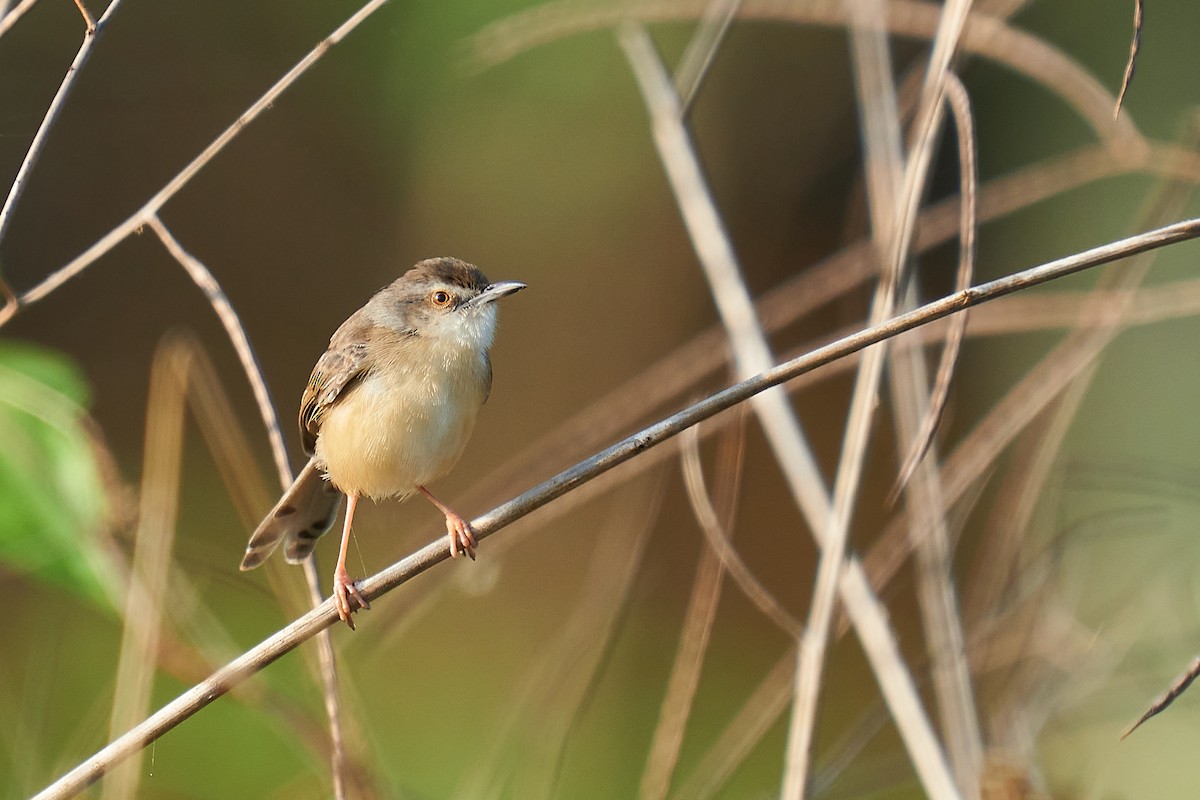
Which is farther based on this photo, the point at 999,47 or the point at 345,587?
the point at 999,47

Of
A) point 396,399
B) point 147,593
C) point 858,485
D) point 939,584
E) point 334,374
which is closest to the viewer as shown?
point 858,485

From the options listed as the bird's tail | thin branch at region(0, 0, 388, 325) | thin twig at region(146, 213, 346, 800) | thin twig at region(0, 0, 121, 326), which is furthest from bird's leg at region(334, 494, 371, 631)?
thin twig at region(0, 0, 121, 326)

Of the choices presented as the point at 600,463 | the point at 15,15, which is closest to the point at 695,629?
the point at 600,463

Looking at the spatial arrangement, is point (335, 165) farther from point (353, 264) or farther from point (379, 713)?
point (379, 713)

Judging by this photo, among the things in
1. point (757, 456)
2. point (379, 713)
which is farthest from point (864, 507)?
point (379, 713)

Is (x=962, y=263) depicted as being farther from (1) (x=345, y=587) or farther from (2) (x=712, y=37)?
(1) (x=345, y=587)

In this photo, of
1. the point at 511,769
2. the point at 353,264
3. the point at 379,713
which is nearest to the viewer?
the point at 511,769

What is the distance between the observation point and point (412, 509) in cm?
602

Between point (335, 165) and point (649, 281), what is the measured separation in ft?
6.86

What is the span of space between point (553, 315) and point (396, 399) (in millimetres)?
4201

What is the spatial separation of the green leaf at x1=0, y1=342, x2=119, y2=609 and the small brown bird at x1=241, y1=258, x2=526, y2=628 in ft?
2.76

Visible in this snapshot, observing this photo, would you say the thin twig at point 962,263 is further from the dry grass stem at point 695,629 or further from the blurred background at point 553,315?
the blurred background at point 553,315

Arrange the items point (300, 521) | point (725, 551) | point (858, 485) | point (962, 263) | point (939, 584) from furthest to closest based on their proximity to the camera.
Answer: point (300, 521)
point (939, 584)
point (725, 551)
point (858, 485)
point (962, 263)

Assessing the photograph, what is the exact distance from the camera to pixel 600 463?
2.10m
